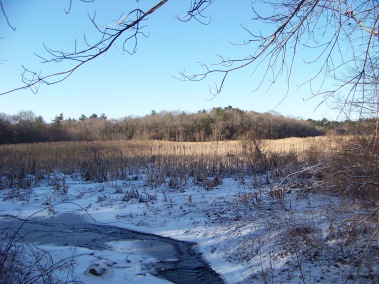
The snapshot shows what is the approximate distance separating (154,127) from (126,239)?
33.9 metres

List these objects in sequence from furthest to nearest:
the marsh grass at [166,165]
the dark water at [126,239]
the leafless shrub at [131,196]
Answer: the marsh grass at [166,165] < the leafless shrub at [131,196] < the dark water at [126,239]

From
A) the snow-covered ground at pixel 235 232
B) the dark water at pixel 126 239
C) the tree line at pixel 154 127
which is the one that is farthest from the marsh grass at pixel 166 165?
the tree line at pixel 154 127

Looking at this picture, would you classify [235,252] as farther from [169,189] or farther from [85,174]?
[85,174]

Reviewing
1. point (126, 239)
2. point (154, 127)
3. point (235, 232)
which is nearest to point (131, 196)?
point (126, 239)

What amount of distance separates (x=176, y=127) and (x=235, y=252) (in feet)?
112

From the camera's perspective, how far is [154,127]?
4106 cm

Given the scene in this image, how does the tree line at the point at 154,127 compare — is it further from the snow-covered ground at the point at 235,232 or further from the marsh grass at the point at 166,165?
the snow-covered ground at the point at 235,232

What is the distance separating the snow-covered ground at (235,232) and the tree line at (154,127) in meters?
19.8

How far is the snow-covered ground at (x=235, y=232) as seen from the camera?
499 centimetres

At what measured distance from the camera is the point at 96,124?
1665 inches

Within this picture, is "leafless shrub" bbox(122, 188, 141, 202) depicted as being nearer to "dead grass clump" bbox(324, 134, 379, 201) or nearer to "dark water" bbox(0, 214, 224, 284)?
"dark water" bbox(0, 214, 224, 284)

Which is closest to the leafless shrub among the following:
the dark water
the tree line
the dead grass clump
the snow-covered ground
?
the snow-covered ground

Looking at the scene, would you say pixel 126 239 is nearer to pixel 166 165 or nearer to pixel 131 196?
pixel 131 196

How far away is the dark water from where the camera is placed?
5560mm
